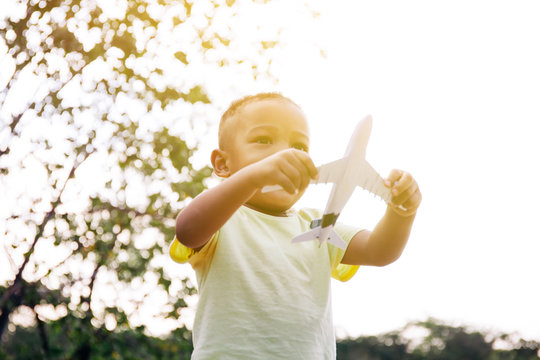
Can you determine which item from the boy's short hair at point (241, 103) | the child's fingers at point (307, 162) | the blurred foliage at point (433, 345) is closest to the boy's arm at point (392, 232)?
the child's fingers at point (307, 162)

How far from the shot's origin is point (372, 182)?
1997 millimetres

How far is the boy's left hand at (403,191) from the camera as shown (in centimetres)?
185

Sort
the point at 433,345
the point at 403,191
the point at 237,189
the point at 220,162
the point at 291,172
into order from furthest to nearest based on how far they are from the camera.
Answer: the point at 433,345 → the point at 220,162 → the point at 403,191 → the point at 237,189 → the point at 291,172

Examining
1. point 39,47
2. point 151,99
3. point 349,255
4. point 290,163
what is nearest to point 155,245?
point 151,99

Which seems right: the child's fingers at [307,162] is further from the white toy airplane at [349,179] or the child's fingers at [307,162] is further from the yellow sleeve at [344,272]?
the yellow sleeve at [344,272]

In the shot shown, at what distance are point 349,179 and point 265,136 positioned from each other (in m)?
0.47

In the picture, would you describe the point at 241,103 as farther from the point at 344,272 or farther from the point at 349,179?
the point at 344,272

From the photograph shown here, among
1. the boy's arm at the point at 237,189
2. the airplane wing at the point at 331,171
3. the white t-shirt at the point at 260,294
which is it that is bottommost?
the white t-shirt at the point at 260,294

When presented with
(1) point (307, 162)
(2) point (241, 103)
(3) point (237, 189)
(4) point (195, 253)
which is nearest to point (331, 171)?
(1) point (307, 162)

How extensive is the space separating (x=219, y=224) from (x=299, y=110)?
80cm

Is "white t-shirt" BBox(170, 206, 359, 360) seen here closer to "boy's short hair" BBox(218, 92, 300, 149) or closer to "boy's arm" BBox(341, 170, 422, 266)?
"boy's arm" BBox(341, 170, 422, 266)

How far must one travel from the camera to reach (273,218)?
2.31 m

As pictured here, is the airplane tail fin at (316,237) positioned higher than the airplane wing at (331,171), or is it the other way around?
the airplane wing at (331,171)

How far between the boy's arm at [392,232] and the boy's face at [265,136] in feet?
1.18
